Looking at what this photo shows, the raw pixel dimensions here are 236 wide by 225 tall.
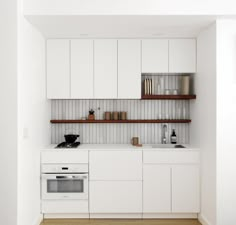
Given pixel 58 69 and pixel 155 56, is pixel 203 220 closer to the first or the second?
pixel 155 56

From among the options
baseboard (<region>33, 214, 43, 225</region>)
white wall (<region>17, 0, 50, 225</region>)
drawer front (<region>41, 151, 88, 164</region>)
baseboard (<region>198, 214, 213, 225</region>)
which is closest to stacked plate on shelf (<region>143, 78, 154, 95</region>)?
drawer front (<region>41, 151, 88, 164</region>)

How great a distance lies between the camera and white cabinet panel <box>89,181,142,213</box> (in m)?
4.08

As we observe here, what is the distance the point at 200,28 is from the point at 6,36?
2.22 metres

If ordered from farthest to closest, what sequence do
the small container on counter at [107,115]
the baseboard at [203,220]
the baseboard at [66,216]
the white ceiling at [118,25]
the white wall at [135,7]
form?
the small container on counter at [107,115] → the baseboard at [66,216] → the baseboard at [203,220] → the white ceiling at [118,25] → the white wall at [135,7]

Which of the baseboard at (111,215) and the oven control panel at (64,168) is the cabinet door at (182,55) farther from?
the baseboard at (111,215)

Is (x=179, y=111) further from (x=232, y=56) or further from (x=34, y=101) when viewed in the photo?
(x=34, y=101)

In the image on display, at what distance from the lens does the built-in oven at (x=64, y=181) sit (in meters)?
4.05

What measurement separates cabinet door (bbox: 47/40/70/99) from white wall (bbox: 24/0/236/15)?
1.01 m

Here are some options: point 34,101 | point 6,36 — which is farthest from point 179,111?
point 6,36

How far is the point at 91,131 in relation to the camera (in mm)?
4688

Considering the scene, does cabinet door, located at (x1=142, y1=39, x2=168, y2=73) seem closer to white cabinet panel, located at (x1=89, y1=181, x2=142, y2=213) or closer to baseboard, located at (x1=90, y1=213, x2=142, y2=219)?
white cabinet panel, located at (x1=89, y1=181, x2=142, y2=213)

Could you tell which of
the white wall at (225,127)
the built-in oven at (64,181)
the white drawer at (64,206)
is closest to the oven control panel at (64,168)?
the built-in oven at (64,181)

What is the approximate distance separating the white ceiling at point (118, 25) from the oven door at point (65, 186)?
1.81 meters

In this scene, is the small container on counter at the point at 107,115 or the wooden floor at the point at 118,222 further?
the small container on counter at the point at 107,115
